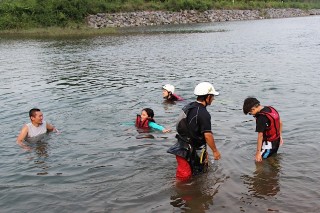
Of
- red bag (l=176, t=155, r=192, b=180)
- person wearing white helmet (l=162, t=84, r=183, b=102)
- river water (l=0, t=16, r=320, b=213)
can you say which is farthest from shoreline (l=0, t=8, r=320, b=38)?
red bag (l=176, t=155, r=192, b=180)

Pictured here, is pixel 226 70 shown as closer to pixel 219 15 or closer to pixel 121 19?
pixel 121 19

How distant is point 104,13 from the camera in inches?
3036

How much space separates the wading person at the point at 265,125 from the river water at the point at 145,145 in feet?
1.74

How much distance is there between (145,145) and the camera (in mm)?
10680

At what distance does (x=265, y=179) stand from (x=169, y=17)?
7900 cm

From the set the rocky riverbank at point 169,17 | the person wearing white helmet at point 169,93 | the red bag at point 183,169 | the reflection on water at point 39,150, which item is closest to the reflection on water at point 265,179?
the red bag at point 183,169

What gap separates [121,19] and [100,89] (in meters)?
60.6

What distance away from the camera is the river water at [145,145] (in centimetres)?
726

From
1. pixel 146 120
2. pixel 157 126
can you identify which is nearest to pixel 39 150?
pixel 146 120

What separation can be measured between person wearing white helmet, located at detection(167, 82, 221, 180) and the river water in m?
0.43

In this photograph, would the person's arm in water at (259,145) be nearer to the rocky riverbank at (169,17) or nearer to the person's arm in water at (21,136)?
the person's arm in water at (21,136)

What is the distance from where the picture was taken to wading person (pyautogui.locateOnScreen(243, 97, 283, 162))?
7699mm

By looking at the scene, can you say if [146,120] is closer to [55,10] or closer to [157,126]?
[157,126]

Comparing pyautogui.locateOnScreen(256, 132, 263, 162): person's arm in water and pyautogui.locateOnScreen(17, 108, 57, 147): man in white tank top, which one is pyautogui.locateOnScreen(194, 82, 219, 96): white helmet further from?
pyautogui.locateOnScreen(17, 108, 57, 147): man in white tank top
